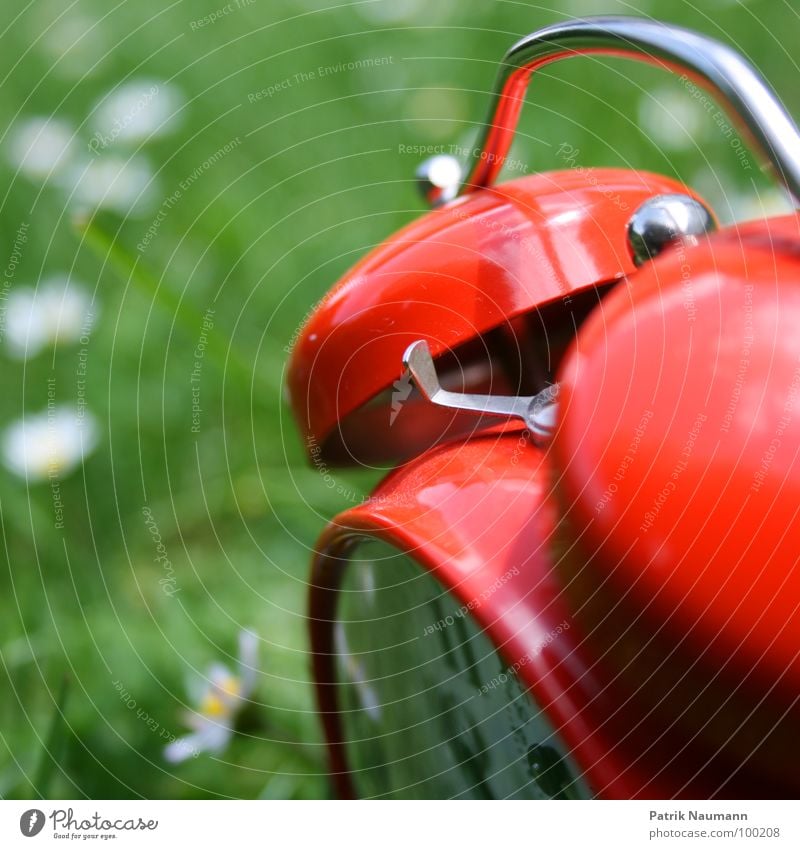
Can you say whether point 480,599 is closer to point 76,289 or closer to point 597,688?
point 597,688

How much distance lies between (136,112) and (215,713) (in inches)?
20.2

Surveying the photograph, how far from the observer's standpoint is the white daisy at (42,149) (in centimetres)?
78

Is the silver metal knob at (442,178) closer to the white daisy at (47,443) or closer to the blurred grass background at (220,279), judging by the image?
the blurred grass background at (220,279)

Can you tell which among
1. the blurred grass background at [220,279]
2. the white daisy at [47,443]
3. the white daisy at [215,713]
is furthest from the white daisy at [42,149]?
the white daisy at [215,713]

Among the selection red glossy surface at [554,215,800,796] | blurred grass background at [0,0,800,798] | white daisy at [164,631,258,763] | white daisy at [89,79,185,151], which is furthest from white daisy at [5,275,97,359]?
red glossy surface at [554,215,800,796]

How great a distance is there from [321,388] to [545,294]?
0.28ft

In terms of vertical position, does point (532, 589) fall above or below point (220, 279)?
below

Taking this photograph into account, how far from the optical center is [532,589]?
0.28 metres

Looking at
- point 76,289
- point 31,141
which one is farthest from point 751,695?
point 31,141

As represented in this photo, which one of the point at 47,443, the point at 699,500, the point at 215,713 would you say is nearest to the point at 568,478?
the point at 699,500
